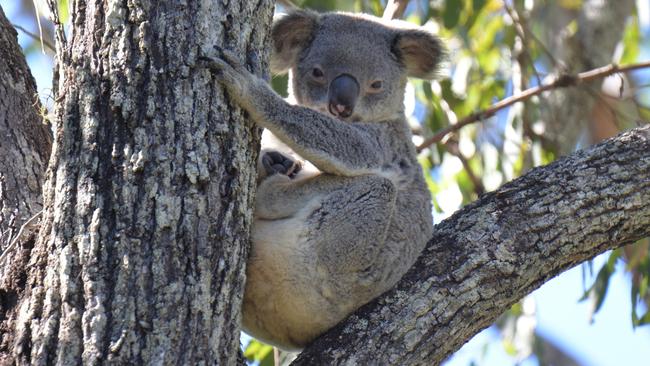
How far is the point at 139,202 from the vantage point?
2.28 meters

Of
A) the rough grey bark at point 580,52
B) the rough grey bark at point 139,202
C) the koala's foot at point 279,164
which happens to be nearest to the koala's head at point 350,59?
the koala's foot at point 279,164

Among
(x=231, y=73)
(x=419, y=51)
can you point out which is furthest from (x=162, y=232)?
(x=419, y=51)

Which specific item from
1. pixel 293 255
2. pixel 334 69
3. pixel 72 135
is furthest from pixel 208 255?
pixel 334 69

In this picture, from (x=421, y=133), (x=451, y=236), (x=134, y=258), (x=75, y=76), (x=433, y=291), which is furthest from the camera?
(x=421, y=133)

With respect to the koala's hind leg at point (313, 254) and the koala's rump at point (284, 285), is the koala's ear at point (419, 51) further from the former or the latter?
the koala's rump at point (284, 285)

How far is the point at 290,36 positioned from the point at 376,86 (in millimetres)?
426

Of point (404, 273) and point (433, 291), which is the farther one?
point (404, 273)

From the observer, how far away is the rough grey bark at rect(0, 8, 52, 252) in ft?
9.04

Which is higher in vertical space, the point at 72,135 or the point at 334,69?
the point at 334,69

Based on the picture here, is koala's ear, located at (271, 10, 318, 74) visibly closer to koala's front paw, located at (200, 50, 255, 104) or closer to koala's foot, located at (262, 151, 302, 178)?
koala's foot, located at (262, 151, 302, 178)

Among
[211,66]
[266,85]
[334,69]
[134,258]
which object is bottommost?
[134,258]

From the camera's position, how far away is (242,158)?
2.50 metres

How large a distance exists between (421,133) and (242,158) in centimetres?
296

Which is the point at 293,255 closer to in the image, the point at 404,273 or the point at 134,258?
the point at 404,273
